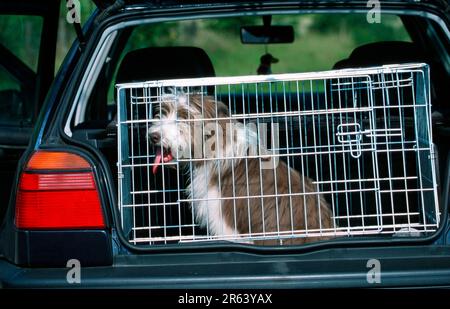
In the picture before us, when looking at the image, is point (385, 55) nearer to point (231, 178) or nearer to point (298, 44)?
point (231, 178)

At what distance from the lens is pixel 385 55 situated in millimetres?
4090

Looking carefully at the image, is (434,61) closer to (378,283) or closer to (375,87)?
(375,87)

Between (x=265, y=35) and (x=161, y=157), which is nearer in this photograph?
(x=161, y=157)

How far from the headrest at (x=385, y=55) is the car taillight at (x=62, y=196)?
1.84 metres

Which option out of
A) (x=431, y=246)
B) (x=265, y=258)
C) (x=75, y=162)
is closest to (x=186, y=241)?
(x=265, y=258)

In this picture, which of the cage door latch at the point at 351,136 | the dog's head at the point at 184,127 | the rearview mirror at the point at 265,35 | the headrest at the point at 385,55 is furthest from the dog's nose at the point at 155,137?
the headrest at the point at 385,55

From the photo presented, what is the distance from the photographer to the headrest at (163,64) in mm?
4035

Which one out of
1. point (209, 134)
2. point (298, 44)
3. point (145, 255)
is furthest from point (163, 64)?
point (298, 44)

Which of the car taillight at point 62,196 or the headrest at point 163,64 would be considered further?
the headrest at point 163,64

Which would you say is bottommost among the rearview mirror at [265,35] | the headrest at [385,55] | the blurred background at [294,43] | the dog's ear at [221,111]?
the dog's ear at [221,111]

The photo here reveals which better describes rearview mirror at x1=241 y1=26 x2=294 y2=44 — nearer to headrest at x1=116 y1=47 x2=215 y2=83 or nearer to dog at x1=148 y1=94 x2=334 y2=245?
headrest at x1=116 y1=47 x2=215 y2=83

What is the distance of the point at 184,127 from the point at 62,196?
0.63m

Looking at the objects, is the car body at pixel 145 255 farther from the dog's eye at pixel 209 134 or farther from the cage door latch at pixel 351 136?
the dog's eye at pixel 209 134

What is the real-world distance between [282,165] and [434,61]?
1.76 m
